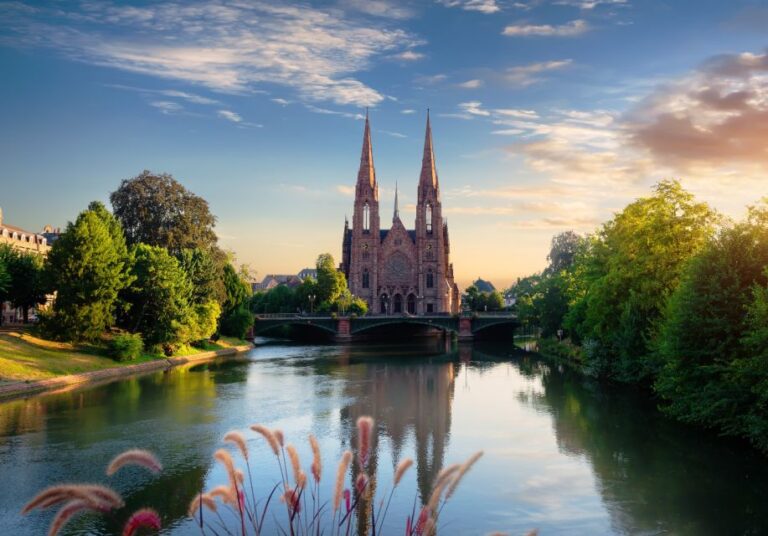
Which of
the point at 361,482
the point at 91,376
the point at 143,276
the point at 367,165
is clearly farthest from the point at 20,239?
the point at 361,482

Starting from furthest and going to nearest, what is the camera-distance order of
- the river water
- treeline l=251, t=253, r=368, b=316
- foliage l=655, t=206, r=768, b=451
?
treeline l=251, t=253, r=368, b=316, foliage l=655, t=206, r=768, b=451, the river water

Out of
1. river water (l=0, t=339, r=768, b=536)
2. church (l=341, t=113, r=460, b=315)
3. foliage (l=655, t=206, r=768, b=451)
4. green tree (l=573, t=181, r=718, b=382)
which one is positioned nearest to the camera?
river water (l=0, t=339, r=768, b=536)

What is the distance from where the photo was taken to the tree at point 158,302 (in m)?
64.6

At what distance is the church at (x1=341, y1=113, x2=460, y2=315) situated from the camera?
477 ft

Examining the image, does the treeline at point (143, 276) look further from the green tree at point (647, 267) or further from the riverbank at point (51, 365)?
the green tree at point (647, 267)

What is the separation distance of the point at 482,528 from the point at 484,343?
8799cm

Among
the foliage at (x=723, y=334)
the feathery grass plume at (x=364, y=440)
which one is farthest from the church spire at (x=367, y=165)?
the feathery grass plume at (x=364, y=440)

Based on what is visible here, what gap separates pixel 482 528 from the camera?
1980 cm

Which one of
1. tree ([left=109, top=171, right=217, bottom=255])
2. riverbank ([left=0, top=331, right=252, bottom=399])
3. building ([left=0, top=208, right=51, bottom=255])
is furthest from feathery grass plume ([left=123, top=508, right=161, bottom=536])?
building ([left=0, top=208, right=51, bottom=255])

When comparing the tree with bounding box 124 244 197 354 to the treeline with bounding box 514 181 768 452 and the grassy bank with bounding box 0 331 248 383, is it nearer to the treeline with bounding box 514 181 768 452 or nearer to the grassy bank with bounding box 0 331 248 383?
the grassy bank with bounding box 0 331 248 383

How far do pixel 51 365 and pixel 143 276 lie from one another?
53.0 ft

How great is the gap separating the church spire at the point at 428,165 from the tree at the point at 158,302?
295 feet

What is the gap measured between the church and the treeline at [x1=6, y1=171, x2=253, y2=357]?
186 ft

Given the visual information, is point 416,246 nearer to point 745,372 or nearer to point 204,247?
point 204,247
